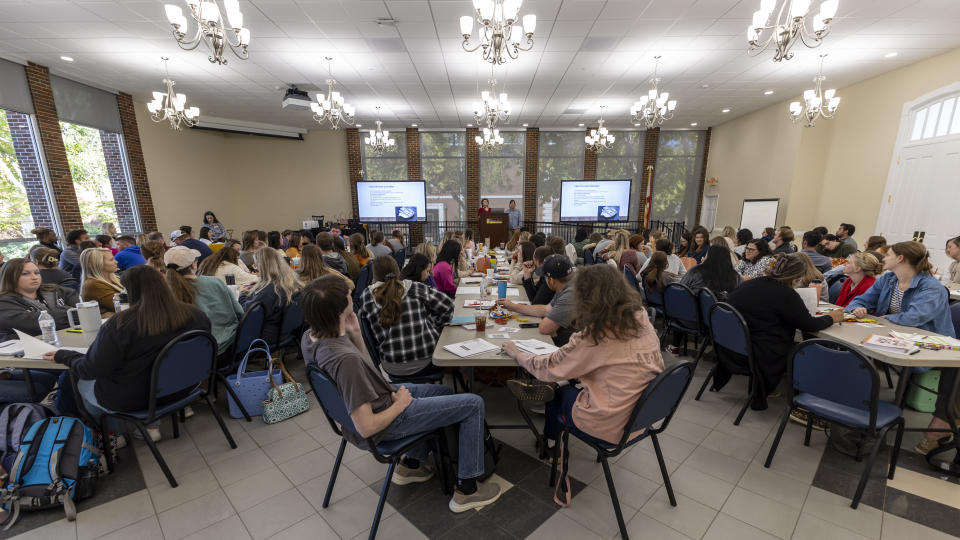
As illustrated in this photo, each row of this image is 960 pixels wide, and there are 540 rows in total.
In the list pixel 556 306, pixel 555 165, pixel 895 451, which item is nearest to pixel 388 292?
pixel 556 306

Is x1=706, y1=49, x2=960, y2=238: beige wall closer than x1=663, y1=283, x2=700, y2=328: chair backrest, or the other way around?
x1=663, y1=283, x2=700, y2=328: chair backrest

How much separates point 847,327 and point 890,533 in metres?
1.47

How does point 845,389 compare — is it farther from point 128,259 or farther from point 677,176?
point 677,176

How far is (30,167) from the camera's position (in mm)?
6145

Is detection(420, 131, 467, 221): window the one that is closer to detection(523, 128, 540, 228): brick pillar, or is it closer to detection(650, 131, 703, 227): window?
detection(523, 128, 540, 228): brick pillar

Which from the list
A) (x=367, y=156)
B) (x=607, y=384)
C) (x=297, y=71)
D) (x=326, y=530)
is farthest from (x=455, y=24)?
(x=367, y=156)

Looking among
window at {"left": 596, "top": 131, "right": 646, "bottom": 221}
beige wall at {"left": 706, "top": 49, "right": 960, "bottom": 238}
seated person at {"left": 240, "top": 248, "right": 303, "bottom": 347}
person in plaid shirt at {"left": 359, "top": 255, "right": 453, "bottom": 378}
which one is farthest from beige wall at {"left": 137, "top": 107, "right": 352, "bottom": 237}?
beige wall at {"left": 706, "top": 49, "right": 960, "bottom": 238}

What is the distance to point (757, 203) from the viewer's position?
31.6ft

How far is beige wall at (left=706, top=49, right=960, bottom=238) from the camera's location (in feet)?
21.9

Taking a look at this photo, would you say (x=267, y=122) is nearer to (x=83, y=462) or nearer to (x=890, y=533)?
(x=83, y=462)

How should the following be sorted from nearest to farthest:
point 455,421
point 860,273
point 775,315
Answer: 1. point 455,421
2. point 775,315
3. point 860,273

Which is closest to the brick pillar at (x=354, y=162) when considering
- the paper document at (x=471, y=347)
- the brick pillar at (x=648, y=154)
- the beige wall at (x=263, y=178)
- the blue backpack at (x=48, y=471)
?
the beige wall at (x=263, y=178)

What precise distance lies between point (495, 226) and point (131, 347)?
9.39 meters

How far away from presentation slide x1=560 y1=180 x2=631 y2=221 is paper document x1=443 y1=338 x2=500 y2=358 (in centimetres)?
1016
